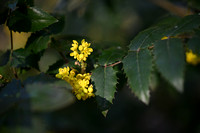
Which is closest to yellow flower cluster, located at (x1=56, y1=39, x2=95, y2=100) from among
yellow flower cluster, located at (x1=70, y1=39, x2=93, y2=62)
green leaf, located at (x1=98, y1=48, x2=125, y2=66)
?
yellow flower cluster, located at (x1=70, y1=39, x2=93, y2=62)

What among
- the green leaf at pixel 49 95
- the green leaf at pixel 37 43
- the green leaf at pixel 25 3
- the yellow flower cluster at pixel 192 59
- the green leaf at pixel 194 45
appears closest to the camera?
the green leaf at pixel 49 95

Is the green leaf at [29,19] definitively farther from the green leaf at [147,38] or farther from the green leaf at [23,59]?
the green leaf at [147,38]

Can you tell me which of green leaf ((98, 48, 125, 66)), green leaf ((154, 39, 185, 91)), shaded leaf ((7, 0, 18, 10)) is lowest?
green leaf ((98, 48, 125, 66))

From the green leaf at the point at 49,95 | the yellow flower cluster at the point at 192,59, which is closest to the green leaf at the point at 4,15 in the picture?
the green leaf at the point at 49,95

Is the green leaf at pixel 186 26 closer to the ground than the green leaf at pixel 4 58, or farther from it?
farther from it

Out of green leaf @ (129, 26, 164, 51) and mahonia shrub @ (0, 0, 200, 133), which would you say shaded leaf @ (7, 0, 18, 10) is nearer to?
mahonia shrub @ (0, 0, 200, 133)

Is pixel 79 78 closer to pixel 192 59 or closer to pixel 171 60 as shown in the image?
pixel 171 60

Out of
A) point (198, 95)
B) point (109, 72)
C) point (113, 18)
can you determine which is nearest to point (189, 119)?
point (198, 95)

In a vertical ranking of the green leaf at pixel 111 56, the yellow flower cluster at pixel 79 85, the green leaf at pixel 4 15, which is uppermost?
the green leaf at pixel 4 15
